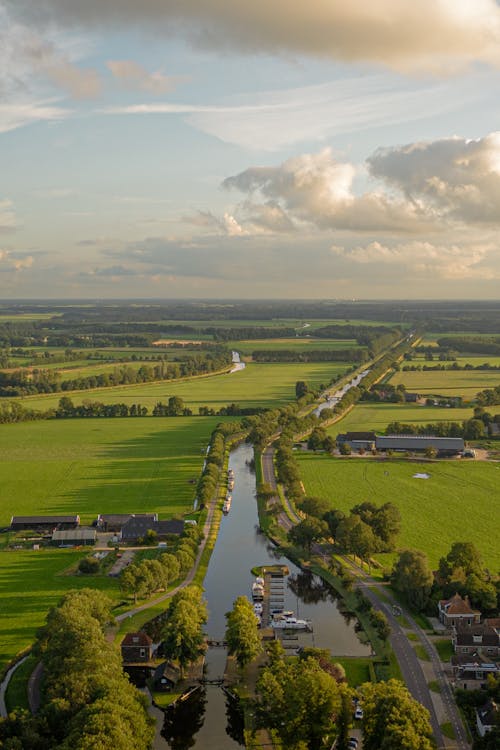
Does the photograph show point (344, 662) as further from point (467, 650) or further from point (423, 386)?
point (423, 386)

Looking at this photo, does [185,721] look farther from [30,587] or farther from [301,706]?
[30,587]

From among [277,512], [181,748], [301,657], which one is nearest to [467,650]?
[301,657]

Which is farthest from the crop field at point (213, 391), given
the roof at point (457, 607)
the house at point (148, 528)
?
the roof at point (457, 607)

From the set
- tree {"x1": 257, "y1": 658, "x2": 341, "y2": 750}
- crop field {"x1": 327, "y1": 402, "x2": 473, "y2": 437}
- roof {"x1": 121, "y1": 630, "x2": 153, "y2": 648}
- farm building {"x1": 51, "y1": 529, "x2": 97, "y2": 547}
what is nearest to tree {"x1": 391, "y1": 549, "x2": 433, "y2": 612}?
tree {"x1": 257, "y1": 658, "x2": 341, "y2": 750}

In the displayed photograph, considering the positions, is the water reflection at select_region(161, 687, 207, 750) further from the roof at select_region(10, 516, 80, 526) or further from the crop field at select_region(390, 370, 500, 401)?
the crop field at select_region(390, 370, 500, 401)

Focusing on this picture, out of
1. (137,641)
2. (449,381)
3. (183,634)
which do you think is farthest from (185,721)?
(449,381)

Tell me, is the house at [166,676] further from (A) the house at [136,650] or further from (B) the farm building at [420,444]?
(B) the farm building at [420,444]
